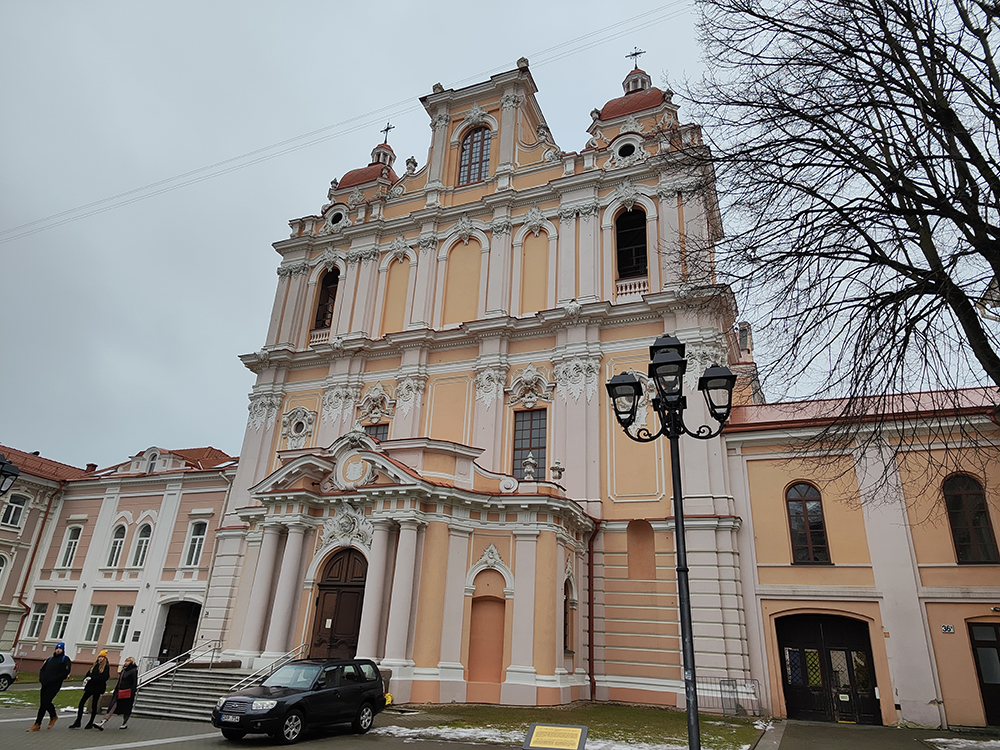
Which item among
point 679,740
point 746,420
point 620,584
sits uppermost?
point 746,420

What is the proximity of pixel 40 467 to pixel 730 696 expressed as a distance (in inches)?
1315

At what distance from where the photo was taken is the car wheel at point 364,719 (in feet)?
43.5

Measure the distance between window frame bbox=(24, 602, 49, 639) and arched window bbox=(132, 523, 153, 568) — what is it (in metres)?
4.82

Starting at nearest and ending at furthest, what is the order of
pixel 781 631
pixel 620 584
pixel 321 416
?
pixel 781 631 → pixel 620 584 → pixel 321 416

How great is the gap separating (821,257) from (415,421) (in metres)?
17.0

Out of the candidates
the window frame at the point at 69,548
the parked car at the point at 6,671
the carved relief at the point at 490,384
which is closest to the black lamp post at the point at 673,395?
the carved relief at the point at 490,384

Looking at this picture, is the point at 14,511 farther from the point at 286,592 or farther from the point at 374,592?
the point at 374,592

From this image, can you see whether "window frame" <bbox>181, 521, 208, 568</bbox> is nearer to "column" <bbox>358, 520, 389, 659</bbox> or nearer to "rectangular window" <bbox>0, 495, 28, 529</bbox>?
"rectangular window" <bbox>0, 495, 28, 529</bbox>

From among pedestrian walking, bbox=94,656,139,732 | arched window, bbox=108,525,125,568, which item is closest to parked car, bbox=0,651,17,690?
arched window, bbox=108,525,125,568

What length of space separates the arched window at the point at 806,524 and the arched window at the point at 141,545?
26.2 m

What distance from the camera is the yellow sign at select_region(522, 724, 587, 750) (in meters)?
7.79

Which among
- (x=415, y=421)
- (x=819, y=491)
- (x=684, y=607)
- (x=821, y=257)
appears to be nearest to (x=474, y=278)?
(x=415, y=421)

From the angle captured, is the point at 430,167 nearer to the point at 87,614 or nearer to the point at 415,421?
the point at 415,421

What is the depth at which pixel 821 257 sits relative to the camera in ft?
33.1
